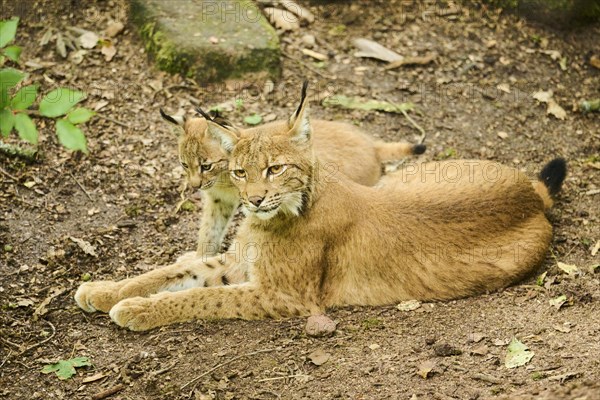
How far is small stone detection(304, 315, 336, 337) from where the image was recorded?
5.09m

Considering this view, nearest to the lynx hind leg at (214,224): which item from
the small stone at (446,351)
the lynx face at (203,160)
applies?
the lynx face at (203,160)

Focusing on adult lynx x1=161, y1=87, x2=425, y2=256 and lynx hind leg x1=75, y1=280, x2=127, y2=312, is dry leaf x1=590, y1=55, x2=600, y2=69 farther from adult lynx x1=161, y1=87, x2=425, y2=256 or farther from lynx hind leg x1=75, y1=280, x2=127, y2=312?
lynx hind leg x1=75, y1=280, x2=127, y2=312

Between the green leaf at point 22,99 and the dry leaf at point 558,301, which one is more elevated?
the green leaf at point 22,99

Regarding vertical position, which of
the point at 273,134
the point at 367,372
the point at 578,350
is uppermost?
the point at 273,134

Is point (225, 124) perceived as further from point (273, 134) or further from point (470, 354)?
point (470, 354)

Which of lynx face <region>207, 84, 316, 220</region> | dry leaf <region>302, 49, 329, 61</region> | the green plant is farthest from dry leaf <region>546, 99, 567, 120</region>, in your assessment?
the green plant

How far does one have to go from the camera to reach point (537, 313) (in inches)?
201

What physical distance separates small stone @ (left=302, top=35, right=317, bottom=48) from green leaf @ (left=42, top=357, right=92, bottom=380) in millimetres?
4620

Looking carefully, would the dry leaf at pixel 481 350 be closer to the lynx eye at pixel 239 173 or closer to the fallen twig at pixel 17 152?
the lynx eye at pixel 239 173

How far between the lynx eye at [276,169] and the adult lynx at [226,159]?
0.89 feet

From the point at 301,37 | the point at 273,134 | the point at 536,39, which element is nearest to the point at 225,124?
the point at 273,134

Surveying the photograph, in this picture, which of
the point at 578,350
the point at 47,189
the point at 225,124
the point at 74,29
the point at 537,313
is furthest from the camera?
the point at 74,29

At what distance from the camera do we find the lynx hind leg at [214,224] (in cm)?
596

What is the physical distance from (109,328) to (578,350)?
118 inches
